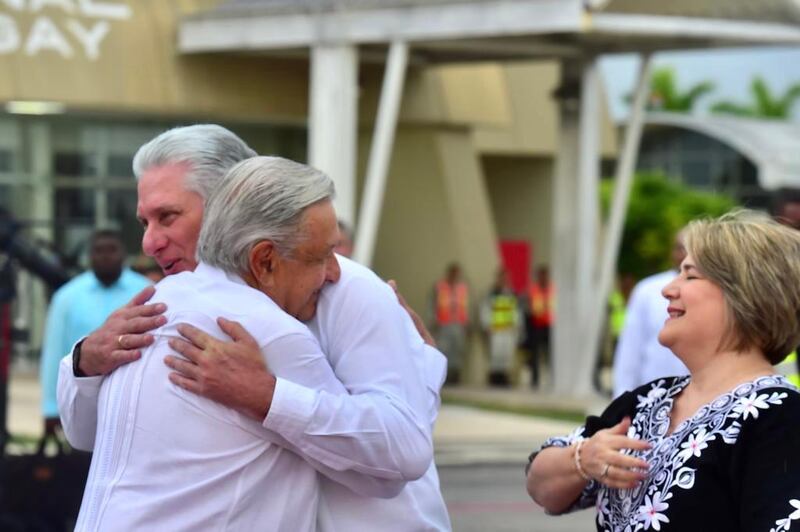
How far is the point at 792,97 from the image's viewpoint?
65875 millimetres

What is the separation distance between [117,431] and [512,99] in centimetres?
2678

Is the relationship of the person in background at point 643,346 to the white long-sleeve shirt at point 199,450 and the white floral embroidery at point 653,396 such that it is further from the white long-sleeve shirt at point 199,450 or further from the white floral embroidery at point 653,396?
the white long-sleeve shirt at point 199,450

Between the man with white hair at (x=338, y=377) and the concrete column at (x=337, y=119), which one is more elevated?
the man with white hair at (x=338, y=377)

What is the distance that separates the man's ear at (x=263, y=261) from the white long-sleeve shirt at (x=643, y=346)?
5832mm

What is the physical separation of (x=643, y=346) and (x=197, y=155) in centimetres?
579

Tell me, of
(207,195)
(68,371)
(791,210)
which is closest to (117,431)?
(68,371)

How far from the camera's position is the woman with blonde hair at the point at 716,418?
10.5ft

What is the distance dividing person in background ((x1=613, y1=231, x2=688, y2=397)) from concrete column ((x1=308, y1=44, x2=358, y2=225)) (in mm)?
12033

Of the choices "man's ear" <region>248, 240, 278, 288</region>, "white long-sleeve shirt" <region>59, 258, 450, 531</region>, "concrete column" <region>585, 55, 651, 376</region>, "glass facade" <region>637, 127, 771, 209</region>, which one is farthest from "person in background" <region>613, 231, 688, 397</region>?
"glass facade" <region>637, 127, 771, 209</region>

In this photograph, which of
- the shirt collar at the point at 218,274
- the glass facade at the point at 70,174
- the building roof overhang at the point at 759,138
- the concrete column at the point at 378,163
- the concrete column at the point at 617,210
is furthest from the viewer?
the building roof overhang at the point at 759,138

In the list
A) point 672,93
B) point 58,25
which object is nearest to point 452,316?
point 58,25

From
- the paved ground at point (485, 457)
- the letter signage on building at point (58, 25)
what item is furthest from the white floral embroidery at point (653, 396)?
the letter signage on building at point (58, 25)

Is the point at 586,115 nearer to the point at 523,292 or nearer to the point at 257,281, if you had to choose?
the point at 523,292

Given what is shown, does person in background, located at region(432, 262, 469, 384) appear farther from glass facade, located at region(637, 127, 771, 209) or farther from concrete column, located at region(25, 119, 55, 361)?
glass facade, located at region(637, 127, 771, 209)
